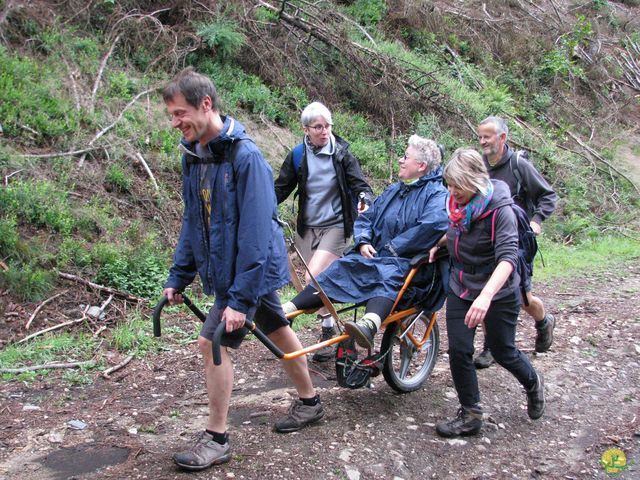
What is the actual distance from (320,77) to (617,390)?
8.31 metres

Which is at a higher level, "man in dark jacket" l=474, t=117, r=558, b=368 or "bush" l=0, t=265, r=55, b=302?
"man in dark jacket" l=474, t=117, r=558, b=368

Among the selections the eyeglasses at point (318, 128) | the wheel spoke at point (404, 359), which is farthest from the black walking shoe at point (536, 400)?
the eyeglasses at point (318, 128)

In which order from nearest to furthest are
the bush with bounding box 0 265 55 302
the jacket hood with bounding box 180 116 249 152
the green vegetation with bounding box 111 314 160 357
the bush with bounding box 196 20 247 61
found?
1. the jacket hood with bounding box 180 116 249 152
2. the green vegetation with bounding box 111 314 160 357
3. the bush with bounding box 0 265 55 302
4. the bush with bounding box 196 20 247 61

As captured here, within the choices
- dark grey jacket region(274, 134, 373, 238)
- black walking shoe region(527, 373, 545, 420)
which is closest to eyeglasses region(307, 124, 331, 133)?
dark grey jacket region(274, 134, 373, 238)

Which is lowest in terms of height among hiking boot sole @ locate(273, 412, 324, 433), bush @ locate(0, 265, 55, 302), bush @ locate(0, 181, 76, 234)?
bush @ locate(0, 265, 55, 302)

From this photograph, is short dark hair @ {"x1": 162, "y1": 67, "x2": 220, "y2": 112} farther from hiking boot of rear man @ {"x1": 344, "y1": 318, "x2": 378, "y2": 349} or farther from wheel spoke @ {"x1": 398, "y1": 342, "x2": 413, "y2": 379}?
wheel spoke @ {"x1": 398, "y1": 342, "x2": 413, "y2": 379}

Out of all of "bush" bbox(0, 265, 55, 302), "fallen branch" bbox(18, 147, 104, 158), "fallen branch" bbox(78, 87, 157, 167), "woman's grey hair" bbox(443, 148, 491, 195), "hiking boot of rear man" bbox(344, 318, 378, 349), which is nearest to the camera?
"woman's grey hair" bbox(443, 148, 491, 195)

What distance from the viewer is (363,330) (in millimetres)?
4422

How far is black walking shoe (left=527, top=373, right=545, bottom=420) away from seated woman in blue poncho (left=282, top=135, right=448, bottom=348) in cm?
117

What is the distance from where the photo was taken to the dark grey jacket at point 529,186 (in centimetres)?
541

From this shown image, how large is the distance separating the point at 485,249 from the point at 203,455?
83.4 inches

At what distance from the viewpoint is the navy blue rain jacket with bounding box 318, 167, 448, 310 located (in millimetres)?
4766

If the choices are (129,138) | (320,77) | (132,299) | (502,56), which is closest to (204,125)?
(132,299)

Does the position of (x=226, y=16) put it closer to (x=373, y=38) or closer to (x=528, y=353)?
(x=373, y=38)
